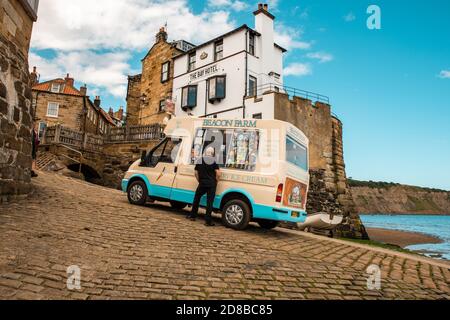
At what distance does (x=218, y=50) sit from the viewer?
1059 inches

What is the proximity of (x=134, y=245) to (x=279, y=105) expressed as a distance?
1753cm

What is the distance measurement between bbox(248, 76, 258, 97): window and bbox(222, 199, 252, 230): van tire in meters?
17.8

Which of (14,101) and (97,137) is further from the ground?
(97,137)

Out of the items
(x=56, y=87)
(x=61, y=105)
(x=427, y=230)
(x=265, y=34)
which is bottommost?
(x=427, y=230)

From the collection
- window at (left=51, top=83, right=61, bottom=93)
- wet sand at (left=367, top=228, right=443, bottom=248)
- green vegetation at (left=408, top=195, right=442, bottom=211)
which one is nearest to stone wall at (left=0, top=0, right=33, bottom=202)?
wet sand at (left=367, top=228, right=443, bottom=248)

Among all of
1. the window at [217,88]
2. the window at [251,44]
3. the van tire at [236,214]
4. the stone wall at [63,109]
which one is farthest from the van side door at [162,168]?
the stone wall at [63,109]

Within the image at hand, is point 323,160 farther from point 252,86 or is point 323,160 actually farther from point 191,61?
point 191,61

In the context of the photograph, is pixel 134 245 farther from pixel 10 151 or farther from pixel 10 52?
pixel 10 52

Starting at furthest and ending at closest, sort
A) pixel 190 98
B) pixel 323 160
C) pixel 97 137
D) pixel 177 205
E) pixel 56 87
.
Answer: pixel 56 87 < pixel 190 98 < pixel 323 160 < pixel 97 137 < pixel 177 205

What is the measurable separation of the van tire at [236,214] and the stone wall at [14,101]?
15.8 feet

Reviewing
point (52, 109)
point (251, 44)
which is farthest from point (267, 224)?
point (52, 109)

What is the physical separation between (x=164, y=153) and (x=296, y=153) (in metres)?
3.91

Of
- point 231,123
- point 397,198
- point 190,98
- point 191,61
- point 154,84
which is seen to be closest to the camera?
point 231,123
